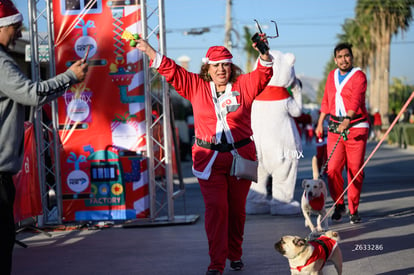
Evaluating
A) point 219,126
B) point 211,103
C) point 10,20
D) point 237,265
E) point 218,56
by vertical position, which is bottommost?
point 237,265

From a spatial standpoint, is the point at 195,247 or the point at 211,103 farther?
the point at 195,247

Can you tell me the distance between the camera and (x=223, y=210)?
5.59 metres

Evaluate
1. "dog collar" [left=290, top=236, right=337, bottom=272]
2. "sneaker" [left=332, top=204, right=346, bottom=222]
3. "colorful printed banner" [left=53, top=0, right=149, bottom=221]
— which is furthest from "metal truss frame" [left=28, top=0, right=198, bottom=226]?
"dog collar" [left=290, top=236, right=337, bottom=272]

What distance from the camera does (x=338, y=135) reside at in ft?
26.6

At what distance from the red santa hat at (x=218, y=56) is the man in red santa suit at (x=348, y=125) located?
8.60 feet

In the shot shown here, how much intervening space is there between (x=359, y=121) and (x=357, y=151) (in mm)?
371

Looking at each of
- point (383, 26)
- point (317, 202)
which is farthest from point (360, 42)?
point (317, 202)

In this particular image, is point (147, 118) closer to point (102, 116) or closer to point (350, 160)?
point (102, 116)

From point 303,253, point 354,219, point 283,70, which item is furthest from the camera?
point 283,70

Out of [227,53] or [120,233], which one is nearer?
[227,53]

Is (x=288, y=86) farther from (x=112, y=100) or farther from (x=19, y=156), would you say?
(x=19, y=156)

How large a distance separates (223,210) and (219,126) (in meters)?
0.71

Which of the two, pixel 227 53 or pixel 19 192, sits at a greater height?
pixel 227 53

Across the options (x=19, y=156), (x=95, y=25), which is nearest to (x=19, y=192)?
(x=95, y=25)
